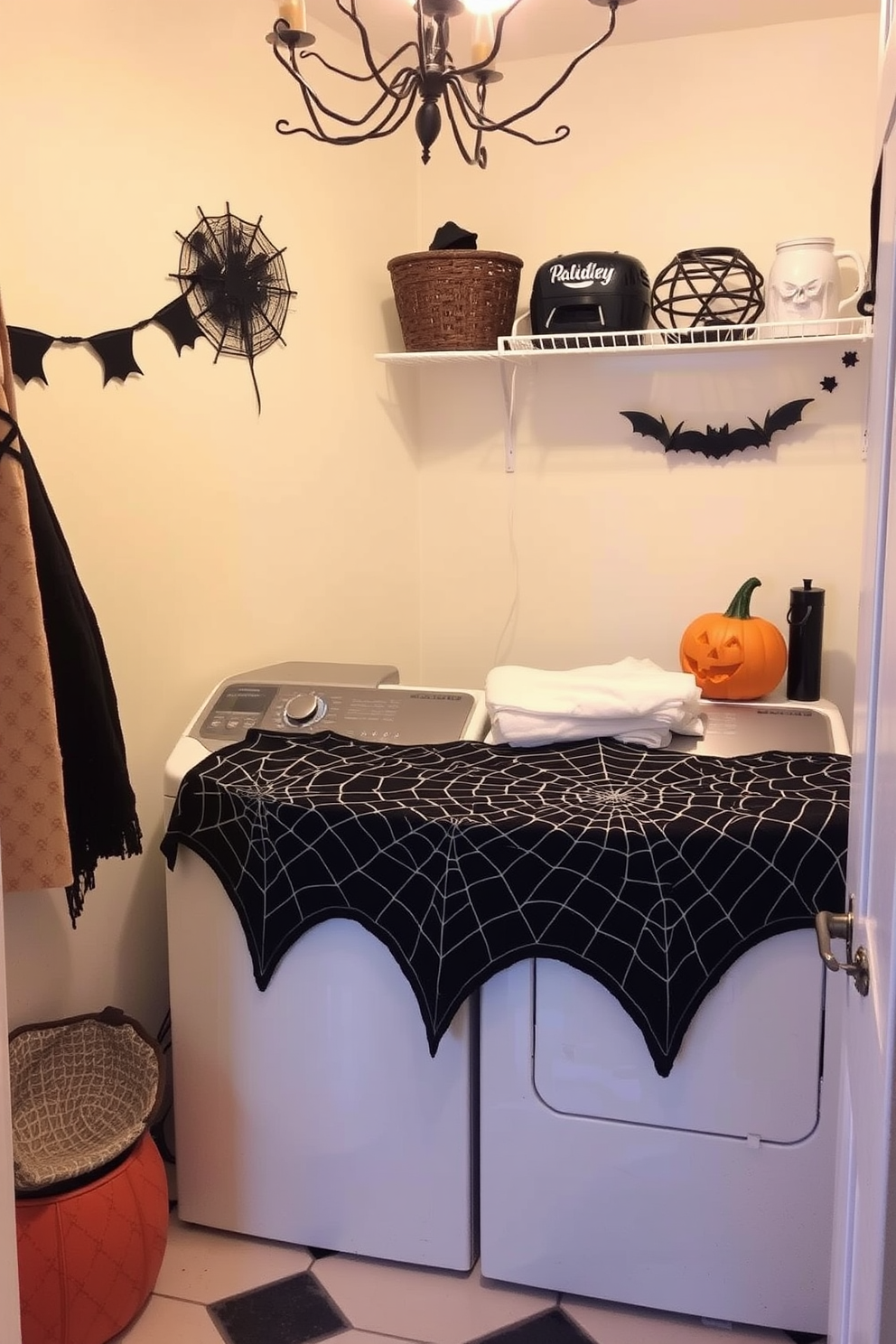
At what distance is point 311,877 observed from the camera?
5.77 feet

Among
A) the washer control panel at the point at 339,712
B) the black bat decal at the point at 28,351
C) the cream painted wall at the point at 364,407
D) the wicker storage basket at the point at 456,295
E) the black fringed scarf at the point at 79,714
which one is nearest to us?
the black fringed scarf at the point at 79,714

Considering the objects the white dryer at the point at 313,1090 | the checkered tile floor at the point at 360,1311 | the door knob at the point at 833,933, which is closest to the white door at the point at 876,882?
the door knob at the point at 833,933

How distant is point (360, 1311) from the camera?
1.78m

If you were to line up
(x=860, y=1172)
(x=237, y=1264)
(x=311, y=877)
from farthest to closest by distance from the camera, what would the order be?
(x=237, y=1264) < (x=311, y=877) < (x=860, y=1172)

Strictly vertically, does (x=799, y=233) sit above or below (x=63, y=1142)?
above

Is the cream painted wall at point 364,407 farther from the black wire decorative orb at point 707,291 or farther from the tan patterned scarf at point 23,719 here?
the tan patterned scarf at point 23,719

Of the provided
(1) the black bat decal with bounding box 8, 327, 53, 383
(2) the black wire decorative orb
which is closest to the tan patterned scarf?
(1) the black bat decal with bounding box 8, 327, 53, 383

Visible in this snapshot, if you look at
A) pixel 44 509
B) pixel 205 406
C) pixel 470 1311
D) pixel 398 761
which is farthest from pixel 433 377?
pixel 470 1311

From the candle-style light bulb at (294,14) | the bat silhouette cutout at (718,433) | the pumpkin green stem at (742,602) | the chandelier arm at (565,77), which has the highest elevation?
the candle-style light bulb at (294,14)

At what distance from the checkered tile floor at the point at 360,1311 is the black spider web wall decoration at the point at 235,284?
1.59m

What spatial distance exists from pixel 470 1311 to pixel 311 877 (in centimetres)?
74

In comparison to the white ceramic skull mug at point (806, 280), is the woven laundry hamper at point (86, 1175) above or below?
below

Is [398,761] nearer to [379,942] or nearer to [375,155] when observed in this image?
[379,942]

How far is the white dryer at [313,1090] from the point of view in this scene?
5.85 ft
